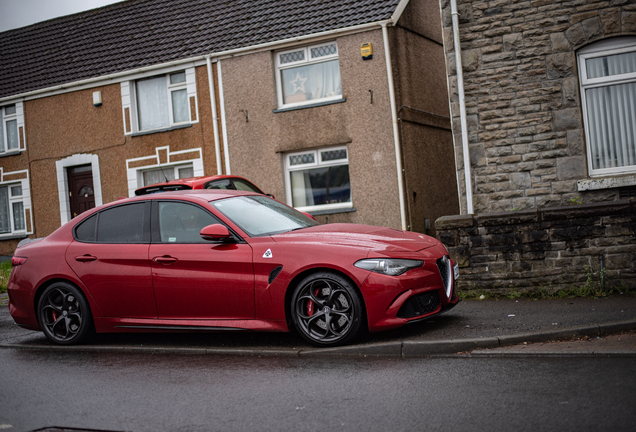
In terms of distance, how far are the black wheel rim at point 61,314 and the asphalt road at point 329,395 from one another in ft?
3.84

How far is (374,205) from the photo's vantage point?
53.1ft

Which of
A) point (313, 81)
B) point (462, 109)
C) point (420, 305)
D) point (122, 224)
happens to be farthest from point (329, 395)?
point (313, 81)

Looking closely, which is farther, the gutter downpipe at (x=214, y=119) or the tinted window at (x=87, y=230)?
the gutter downpipe at (x=214, y=119)

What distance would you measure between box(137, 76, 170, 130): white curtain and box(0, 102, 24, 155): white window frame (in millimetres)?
4249

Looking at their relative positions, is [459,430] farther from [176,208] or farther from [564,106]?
[564,106]

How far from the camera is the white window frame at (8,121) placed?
819 inches

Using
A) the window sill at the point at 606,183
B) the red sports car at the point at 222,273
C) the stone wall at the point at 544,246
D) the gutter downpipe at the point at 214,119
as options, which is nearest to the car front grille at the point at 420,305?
the red sports car at the point at 222,273

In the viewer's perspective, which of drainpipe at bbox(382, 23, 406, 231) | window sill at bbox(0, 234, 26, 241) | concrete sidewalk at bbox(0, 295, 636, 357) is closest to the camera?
concrete sidewalk at bbox(0, 295, 636, 357)

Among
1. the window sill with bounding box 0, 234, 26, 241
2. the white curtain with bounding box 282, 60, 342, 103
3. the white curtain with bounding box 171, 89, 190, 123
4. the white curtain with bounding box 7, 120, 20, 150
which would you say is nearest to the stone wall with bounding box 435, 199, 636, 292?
the white curtain with bounding box 282, 60, 342, 103

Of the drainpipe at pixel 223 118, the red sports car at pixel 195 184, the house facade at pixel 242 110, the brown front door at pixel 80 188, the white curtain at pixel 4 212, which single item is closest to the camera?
the red sports car at pixel 195 184

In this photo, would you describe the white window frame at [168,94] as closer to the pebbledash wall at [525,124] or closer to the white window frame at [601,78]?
the pebbledash wall at [525,124]

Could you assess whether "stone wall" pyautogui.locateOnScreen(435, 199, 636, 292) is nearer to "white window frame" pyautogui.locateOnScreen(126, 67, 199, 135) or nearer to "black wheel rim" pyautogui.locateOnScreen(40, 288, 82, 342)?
"black wheel rim" pyautogui.locateOnScreen(40, 288, 82, 342)

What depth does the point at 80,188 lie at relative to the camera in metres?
20.0

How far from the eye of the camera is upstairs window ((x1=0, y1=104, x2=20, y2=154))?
21203mm
